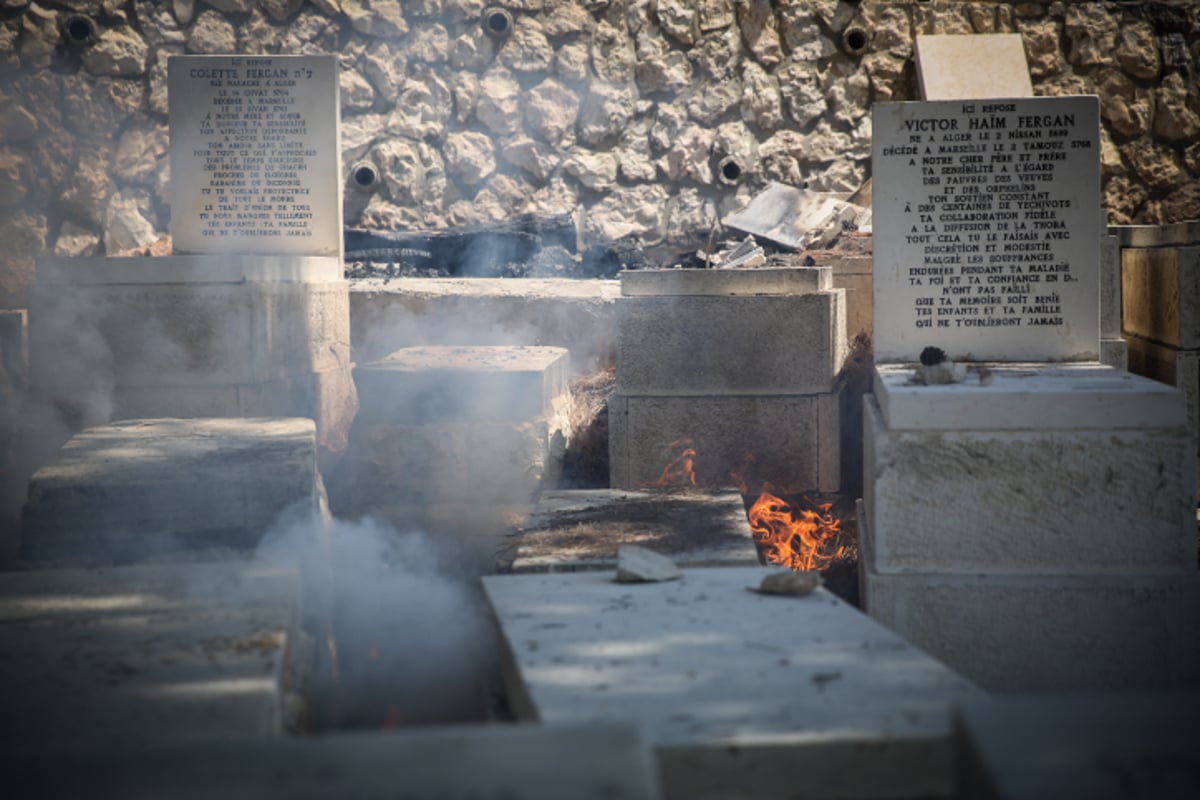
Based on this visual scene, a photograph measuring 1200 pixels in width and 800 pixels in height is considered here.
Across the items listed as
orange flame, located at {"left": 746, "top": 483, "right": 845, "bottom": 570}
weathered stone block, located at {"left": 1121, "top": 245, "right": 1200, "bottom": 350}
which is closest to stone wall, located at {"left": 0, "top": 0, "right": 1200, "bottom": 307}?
weathered stone block, located at {"left": 1121, "top": 245, "right": 1200, "bottom": 350}

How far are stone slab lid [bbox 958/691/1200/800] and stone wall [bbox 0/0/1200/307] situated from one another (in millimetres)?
8941

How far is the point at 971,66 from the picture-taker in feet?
33.9

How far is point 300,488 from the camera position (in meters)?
3.87

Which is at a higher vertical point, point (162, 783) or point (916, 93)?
point (916, 93)

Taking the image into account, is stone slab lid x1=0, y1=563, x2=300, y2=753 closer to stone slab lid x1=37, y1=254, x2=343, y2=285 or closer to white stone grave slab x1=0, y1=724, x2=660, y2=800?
white stone grave slab x1=0, y1=724, x2=660, y2=800

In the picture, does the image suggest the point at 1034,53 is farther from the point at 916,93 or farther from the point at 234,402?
the point at 234,402

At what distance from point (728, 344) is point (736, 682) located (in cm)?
305

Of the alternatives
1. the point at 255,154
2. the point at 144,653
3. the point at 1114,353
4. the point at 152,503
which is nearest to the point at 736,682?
the point at 144,653

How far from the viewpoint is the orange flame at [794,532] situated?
4.82 m

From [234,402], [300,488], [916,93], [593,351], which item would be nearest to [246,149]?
[234,402]

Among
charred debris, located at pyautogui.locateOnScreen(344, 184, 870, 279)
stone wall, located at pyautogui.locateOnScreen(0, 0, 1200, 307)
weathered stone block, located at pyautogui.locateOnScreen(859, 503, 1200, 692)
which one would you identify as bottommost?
weathered stone block, located at pyautogui.locateOnScreen(859, 503, 1200, 692)

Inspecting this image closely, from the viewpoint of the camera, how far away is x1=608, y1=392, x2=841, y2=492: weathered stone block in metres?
5.42

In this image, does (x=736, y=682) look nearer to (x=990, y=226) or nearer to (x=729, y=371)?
(x=990, y=226)

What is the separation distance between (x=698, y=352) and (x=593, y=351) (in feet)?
5.21
